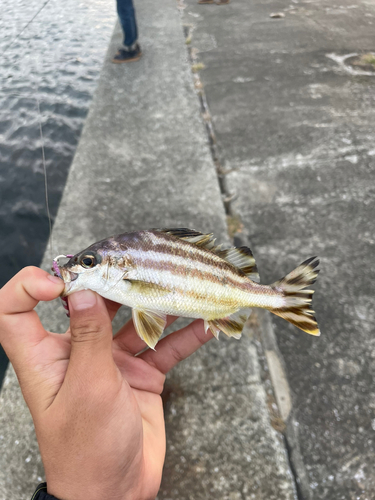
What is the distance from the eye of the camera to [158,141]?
15.3 feet

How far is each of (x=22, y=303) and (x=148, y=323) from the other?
671mm

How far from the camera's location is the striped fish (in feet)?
6.02

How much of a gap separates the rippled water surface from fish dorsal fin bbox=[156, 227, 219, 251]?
5.93 feet

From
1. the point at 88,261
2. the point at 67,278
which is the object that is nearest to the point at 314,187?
the point at 88,261

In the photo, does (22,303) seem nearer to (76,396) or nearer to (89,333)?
(89,333)

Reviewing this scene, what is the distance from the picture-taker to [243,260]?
213 cm

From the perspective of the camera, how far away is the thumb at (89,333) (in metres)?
1.58

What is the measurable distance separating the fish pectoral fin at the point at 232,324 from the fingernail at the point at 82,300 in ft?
2.54

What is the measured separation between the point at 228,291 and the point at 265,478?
1.20 m

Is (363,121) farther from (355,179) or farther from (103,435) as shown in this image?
(103,435)

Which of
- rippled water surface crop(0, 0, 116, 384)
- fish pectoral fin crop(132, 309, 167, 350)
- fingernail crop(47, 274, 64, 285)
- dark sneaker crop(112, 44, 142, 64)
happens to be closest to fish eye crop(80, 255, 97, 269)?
fingernail crop(47, 274, 64, 285)

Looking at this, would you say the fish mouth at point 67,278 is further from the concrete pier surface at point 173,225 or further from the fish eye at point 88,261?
the concrete pier surface at point 173,225

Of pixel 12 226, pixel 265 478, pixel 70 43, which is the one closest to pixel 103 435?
pixel 265 478

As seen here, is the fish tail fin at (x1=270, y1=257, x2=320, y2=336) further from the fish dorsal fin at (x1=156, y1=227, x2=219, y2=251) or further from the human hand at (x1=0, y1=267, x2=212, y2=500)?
the human hand at (x1=0, y1=267, x2=212, y2=500)
